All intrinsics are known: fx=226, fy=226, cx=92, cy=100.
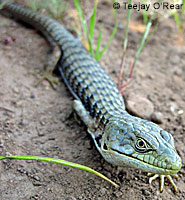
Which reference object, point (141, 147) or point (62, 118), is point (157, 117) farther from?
point (62, 118)

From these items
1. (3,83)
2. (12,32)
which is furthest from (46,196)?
(12,32)

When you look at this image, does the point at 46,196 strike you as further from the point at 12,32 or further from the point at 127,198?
the point at 12,32

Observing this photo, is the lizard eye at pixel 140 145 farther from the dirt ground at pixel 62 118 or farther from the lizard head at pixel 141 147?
the dirt ground at pixel 62 118

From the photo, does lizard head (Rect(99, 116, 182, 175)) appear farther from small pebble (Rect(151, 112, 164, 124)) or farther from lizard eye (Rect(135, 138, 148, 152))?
small pebble (Rect(151, 112, 164, 124))

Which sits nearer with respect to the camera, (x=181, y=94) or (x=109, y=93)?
(x=109, y=93)

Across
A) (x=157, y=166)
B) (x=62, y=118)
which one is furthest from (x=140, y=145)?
(x=62, y=118)

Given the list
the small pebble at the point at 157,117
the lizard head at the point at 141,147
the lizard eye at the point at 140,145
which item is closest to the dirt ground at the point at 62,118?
the small pebble at the point at 157,117

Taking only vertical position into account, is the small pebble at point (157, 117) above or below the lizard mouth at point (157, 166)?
below
